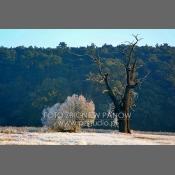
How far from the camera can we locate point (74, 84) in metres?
40.2

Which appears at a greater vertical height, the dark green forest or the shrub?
the dark green forest

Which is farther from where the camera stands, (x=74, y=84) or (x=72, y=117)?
(x=74, y=84)

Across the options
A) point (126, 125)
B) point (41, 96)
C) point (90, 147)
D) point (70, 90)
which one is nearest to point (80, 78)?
point (70, 90)

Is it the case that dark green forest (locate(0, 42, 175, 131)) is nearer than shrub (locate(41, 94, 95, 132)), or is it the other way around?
shrub (locate(41, 94, 95, 132))

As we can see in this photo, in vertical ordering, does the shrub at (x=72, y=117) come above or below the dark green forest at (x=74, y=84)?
below

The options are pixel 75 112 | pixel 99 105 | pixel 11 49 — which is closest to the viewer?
pixel 75 112

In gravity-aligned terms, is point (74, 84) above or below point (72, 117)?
above

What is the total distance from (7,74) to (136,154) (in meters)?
27.6

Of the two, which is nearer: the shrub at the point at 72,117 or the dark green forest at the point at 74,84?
the shrub at the point at 72,117

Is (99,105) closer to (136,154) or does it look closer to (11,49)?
(11,49)

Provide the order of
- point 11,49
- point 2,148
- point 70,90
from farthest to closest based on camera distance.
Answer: point 11,49, point 70,90, point 2,148

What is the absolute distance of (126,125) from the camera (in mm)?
21734

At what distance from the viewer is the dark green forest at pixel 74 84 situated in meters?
35.9

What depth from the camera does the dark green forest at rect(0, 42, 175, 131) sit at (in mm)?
35906
